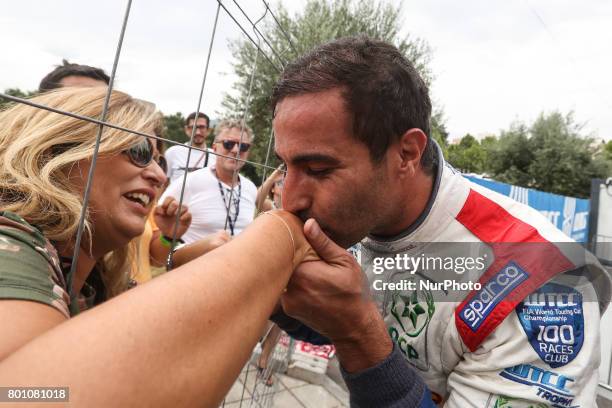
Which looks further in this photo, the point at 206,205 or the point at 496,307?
the point at 206,205

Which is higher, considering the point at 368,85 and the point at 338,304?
the point at 368,85

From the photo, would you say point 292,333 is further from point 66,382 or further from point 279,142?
point 66,382

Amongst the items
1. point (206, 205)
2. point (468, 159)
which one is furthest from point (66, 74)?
point (468, 159)

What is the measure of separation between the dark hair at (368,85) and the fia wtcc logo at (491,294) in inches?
21.2

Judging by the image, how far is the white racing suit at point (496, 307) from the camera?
112cm

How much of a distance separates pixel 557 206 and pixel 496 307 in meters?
9.30

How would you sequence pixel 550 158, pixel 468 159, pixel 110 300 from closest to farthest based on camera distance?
pixel 110 300 → pixel 550 158 → pixel 468 159

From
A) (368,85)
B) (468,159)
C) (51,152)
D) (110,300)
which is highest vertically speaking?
(468,159)

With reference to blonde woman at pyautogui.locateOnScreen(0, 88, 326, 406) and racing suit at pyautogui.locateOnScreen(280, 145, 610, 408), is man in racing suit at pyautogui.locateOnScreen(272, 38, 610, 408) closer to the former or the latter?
racing suit at pyautogui.locateOnScreen(280, 145, 610, 408)

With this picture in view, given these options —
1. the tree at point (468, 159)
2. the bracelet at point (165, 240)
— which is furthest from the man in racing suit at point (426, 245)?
the tree at point (468, 159)

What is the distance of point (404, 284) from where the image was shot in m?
1.51

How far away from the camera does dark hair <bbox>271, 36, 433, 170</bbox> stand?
1355 millimetres

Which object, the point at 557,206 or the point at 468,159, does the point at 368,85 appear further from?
the point at 468,159

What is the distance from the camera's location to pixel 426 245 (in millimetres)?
1459
